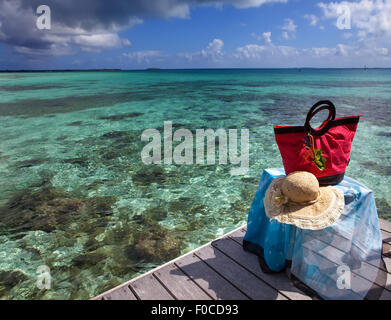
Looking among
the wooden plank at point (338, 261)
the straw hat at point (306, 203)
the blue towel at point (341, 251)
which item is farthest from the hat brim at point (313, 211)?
the wooden plank at point (338, 261)

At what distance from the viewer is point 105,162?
8.71 m

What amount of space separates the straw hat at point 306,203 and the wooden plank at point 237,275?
994 mm

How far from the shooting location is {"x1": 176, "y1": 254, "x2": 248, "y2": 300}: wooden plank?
2816 mm

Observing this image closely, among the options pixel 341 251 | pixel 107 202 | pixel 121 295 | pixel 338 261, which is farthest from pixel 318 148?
pixel 107 202

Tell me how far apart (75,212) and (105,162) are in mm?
3113

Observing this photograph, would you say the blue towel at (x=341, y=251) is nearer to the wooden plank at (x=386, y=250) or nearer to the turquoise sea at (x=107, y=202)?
Answer: the wooden plank at (x=386, y=250)

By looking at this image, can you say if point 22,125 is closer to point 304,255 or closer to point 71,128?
point 71,128

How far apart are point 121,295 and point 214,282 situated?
1.03 m

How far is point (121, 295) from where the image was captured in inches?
112

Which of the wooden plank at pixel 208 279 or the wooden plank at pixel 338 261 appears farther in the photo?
the wooden plank at pixel 208 279

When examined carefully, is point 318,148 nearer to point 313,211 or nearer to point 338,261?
point 313,211

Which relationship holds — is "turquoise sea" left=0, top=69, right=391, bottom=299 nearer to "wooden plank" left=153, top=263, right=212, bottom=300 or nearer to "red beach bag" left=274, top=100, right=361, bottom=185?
"wooden plank" left=153, top=263, right=212, bottom=300

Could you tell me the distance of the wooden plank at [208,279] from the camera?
282 cm

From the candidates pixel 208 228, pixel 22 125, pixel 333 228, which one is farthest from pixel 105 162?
pixel 22 125
